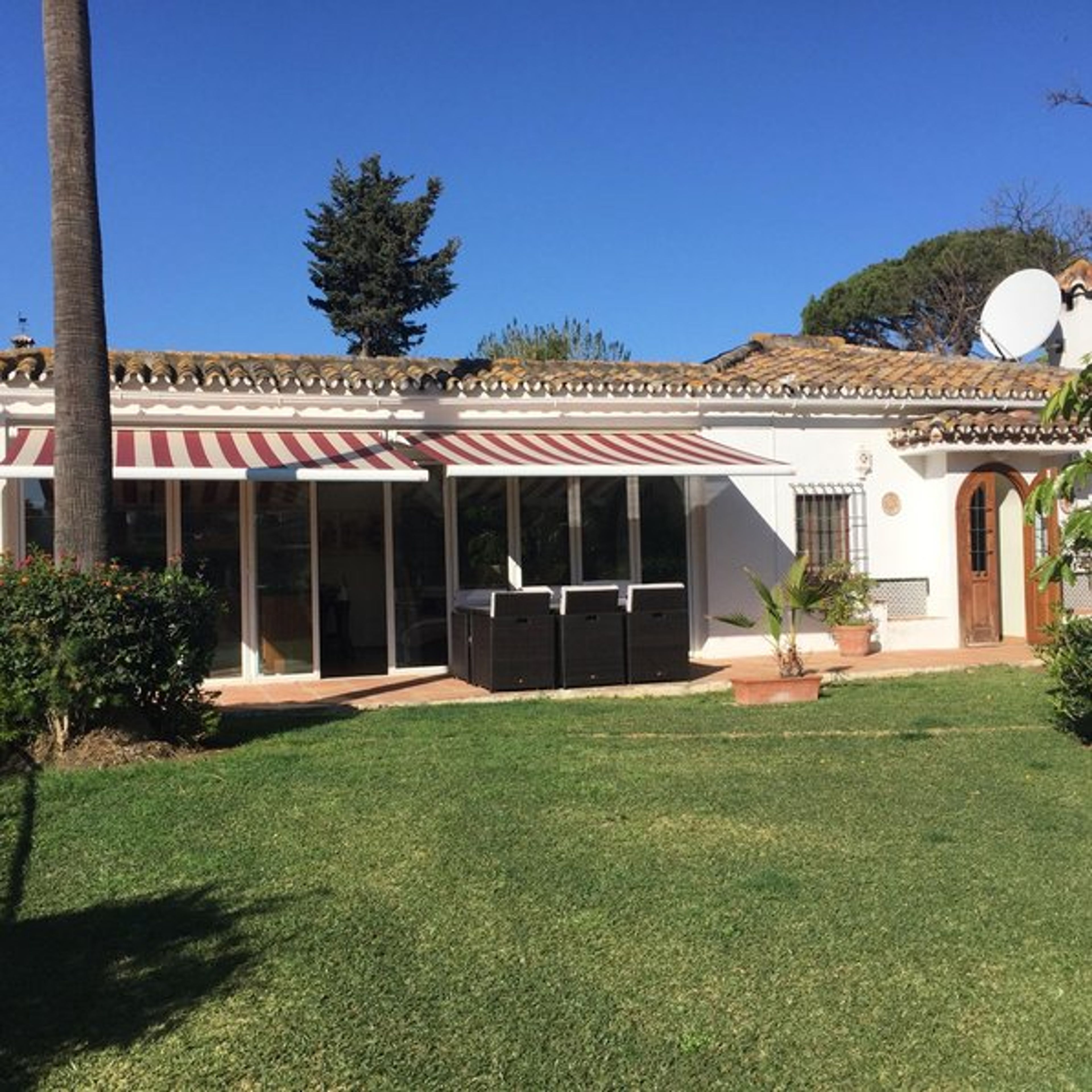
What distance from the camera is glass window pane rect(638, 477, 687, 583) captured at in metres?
17.9

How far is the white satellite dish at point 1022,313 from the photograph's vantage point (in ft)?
74.5

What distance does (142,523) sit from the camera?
50.9 ft

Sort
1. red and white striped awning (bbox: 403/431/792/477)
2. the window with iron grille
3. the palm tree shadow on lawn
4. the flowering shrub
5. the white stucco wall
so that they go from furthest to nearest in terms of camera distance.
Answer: the window with iron grille
the white stucco wall
red and white striped awning (bbox: 403/431/792/477)
the flowering shrub
the palm tree shadow on lawn

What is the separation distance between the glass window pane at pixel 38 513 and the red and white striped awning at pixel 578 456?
5.30 meters

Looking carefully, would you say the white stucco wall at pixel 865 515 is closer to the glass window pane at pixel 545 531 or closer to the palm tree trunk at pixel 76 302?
the glass window pane at pixel 545 531

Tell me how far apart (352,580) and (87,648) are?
7.44 metres

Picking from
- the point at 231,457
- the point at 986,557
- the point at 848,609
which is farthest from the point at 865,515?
the point at 231,457

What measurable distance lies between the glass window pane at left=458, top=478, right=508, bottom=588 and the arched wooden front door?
8044 millimetres

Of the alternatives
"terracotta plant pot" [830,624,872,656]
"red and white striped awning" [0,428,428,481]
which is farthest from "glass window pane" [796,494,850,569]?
"red and white striped awning" [0,428,428,481]

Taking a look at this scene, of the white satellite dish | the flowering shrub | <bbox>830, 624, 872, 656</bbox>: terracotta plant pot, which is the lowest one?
<bbox>830, 624, 872, 656</bbox>: terracotta plant pot

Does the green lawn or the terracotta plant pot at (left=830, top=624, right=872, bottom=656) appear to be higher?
the terracotta plant pot at (left=830, top=624, right=872, bottom=656)

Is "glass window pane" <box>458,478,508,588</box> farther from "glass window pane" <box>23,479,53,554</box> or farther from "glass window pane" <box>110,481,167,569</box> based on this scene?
"glass window pane" <box>23,479,53,554</box>

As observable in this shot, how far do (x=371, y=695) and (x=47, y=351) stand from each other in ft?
26.1

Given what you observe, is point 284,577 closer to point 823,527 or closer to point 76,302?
point 76,302
